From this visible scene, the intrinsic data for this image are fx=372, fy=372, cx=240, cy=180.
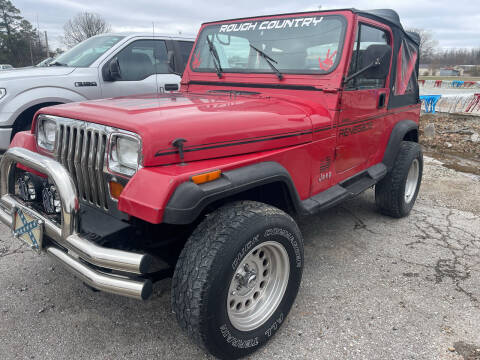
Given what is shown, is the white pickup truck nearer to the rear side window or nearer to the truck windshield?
the truck windshield

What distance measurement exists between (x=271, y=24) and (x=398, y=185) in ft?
7.12

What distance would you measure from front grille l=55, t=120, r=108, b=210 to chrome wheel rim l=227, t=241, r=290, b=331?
0.90 meters

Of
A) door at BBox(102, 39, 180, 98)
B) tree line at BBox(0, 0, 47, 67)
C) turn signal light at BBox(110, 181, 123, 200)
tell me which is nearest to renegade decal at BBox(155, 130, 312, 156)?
turn signal light at BBox(110, 181, 123, 200)

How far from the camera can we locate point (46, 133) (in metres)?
2.61

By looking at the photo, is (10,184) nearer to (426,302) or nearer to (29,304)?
(29,304)

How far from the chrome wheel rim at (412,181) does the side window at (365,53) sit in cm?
153

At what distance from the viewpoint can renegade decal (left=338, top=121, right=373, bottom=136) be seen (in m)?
3.06

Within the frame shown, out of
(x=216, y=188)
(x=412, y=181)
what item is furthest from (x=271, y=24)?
(x=412, y=181)

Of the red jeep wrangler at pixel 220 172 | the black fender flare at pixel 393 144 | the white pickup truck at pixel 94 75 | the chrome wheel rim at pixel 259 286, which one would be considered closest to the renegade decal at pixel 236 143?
the red jeep wrangler at pixel 220 172

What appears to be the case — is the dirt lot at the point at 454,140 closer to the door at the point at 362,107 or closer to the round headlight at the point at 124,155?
the door at the point at 362,107

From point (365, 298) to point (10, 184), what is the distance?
2.66 meters

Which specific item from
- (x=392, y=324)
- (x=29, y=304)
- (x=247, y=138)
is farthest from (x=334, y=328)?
(x=29, y=304)

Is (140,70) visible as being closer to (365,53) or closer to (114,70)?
(114,70)

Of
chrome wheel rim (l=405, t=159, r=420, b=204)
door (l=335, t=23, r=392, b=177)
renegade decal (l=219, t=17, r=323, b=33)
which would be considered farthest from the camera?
chrome wheel rim (l=405, t=159, r=420, b=204)
